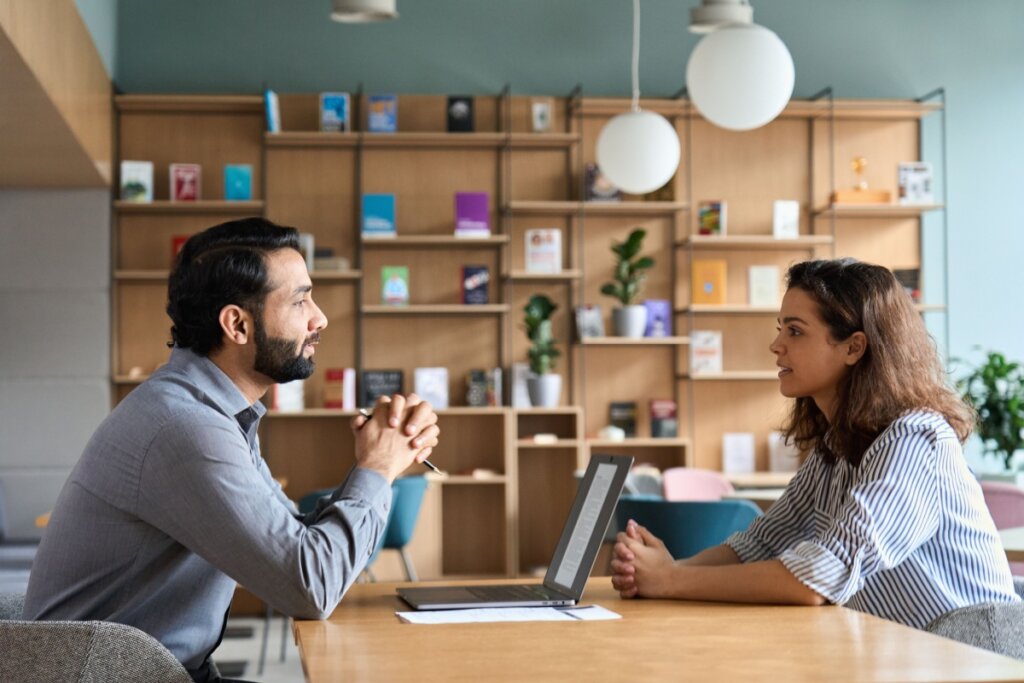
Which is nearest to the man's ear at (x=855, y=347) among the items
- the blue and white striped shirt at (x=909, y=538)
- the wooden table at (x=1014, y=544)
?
the blue and white striped shirt at (x=909, y=538)

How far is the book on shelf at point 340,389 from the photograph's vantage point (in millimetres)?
7348

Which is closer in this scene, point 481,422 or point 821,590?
point 821,590

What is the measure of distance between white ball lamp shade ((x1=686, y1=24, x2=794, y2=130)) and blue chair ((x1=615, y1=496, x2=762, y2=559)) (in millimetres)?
1714

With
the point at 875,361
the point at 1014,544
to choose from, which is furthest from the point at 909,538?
the point at 1014,544

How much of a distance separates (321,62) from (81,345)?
86.8 inches

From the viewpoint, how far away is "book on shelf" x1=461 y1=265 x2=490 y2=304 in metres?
7.56

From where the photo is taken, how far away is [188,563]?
77.5 inches

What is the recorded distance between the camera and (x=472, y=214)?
7457 millimetres

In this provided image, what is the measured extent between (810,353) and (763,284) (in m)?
5.60

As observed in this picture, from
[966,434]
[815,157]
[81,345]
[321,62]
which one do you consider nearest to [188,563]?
[966,434]

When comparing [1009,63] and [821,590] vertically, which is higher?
[1009,63]

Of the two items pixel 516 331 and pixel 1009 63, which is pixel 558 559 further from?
pixel 1009 63

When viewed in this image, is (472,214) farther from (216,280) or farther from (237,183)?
(216,280)

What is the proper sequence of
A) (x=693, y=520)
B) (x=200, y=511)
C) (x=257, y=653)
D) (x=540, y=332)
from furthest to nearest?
(x=540, y=332) → (x=257, y=653) → (x=693, y=520) → (x=200, y=511)
